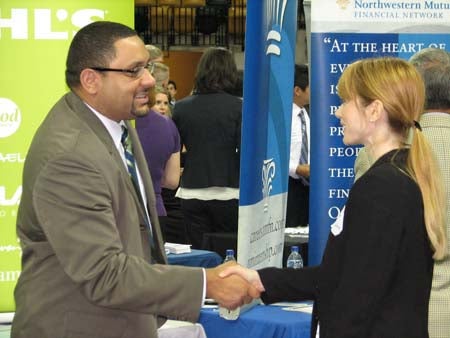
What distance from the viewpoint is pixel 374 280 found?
7.71ft

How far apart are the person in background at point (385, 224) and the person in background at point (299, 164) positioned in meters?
4.05

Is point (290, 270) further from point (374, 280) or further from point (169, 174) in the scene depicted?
point (169, 174)

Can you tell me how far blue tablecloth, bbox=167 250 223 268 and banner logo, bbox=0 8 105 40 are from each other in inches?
51.7

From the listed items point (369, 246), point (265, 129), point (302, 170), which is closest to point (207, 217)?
point (302, 170)

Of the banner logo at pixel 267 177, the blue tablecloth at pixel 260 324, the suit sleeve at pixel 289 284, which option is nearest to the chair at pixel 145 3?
the banner logo at pixel 267 177

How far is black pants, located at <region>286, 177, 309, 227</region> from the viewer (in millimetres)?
6848

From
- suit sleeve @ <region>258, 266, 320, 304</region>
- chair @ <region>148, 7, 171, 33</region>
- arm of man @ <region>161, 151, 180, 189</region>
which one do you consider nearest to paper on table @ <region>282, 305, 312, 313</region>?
suit sleeve @ <region>258, 266, 320, 304</region>

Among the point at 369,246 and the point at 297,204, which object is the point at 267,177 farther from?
the point at 297,204

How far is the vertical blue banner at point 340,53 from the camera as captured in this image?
482cm

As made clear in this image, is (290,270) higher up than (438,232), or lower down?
lower down

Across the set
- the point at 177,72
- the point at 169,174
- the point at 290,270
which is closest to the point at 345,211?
the point at 290,270

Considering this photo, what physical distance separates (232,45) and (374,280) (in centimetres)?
1532

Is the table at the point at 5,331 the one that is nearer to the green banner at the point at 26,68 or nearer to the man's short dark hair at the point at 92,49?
the green banner at the point at 26,68

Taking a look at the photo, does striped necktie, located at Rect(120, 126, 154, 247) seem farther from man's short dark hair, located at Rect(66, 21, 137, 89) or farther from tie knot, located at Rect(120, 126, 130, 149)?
man's short dark hair, located at Rect(66, 21, 137, 89)
